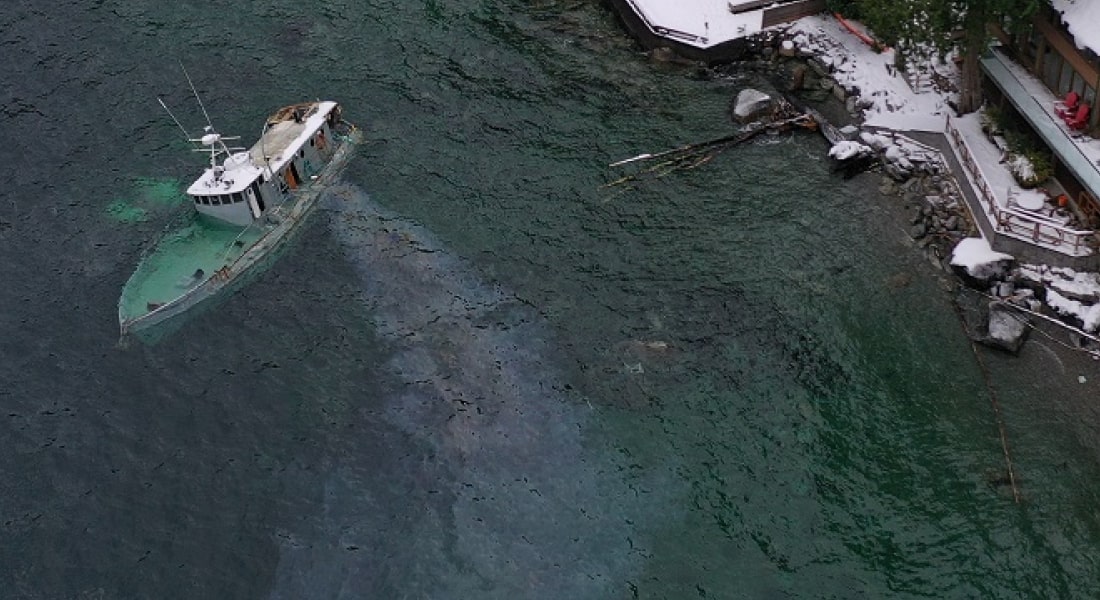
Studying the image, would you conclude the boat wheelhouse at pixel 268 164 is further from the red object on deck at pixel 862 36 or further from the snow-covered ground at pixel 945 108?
the red object on deck at pixel 862 36

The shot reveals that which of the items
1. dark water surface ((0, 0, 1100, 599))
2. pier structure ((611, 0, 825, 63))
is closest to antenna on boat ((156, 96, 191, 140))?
dark water surface ((0, 0, 1100, 599))

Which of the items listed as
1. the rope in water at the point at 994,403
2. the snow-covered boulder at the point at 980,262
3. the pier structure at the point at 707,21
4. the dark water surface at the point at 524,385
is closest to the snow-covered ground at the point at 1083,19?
the snow-covered boulder at the point at 980,262

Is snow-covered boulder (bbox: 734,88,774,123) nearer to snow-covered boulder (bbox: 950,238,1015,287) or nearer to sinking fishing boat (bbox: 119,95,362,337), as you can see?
snow-covered boulder (bbox: 950,238,1015,287)

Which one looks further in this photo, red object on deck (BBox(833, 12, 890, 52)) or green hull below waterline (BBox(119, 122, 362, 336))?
red object on deck (BBox(833, 12, 890, 52))

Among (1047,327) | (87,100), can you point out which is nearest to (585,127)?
(1047,327)

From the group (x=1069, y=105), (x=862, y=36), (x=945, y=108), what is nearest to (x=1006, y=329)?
(x=1069, y=105)

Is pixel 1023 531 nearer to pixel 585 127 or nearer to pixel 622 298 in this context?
pixel 622 298
